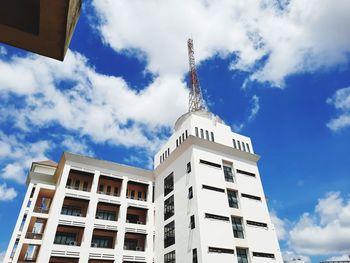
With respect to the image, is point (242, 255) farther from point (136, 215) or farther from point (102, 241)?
point (102, 241)

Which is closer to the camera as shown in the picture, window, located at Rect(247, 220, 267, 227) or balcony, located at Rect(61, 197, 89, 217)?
window, located at Rect(247, 220, 267, 227)

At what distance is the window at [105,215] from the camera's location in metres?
39.3

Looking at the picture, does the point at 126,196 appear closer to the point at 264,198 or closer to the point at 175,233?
the point at 175,233

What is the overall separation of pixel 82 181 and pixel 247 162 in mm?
26448

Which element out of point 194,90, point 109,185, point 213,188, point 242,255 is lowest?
point 242,255

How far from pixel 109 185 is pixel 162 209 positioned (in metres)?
9.80

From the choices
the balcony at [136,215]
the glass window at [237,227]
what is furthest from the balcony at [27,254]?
the glass window at [237,227]

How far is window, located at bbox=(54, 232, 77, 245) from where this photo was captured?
3503 cm

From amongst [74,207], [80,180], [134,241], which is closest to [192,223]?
[134,241]

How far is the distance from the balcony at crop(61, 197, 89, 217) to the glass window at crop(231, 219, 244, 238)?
21342 mm

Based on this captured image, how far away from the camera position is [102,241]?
123ft

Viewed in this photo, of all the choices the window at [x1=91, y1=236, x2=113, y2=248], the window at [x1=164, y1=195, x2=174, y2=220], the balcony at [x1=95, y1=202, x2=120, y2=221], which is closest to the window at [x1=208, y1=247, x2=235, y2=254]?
the window at [x1=164, y1=195, x2=174, y2=220]

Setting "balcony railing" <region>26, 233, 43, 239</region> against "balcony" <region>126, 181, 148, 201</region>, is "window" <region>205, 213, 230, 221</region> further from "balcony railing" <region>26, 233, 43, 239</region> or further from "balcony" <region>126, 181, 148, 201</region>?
"balcony railing" <region>26, 233, 43, 239</region>

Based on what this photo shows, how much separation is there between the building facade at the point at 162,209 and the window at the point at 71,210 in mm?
136
